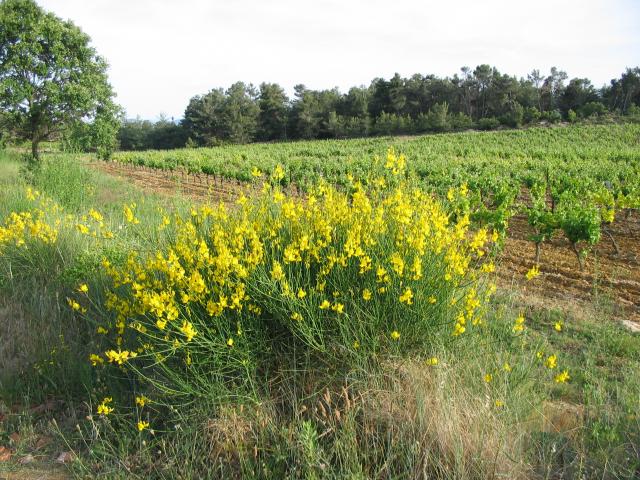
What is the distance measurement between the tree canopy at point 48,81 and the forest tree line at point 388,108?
41.8 metres

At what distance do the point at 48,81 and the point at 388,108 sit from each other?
48.7 metres

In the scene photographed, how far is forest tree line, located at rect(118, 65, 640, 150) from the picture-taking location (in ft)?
176

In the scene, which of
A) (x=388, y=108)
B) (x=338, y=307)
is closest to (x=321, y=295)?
(x=338, y=307)

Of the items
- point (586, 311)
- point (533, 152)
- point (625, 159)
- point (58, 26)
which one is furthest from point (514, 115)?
point (586, 311)

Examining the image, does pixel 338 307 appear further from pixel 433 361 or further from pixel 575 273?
pixel 575 273

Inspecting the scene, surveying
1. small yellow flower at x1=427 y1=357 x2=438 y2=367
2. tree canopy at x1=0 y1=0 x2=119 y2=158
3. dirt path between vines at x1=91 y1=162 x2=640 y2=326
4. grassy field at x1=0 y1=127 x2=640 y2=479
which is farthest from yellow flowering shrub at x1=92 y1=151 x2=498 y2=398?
tree canopy at x1=0 y1=0 x2=119 y2=158

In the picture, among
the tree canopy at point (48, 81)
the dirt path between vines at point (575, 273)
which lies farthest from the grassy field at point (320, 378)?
the tree canopy at point (48, 81)

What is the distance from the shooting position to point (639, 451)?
8.41 ft

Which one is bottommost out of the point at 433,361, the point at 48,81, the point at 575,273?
the point at 575,273

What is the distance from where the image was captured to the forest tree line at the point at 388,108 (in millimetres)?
53531

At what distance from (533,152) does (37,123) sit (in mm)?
29023

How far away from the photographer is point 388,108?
2400 inches

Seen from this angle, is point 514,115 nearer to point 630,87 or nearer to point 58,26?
point 630,87

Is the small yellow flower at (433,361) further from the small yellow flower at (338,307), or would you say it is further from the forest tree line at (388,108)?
the forest tree line at (388,108)
